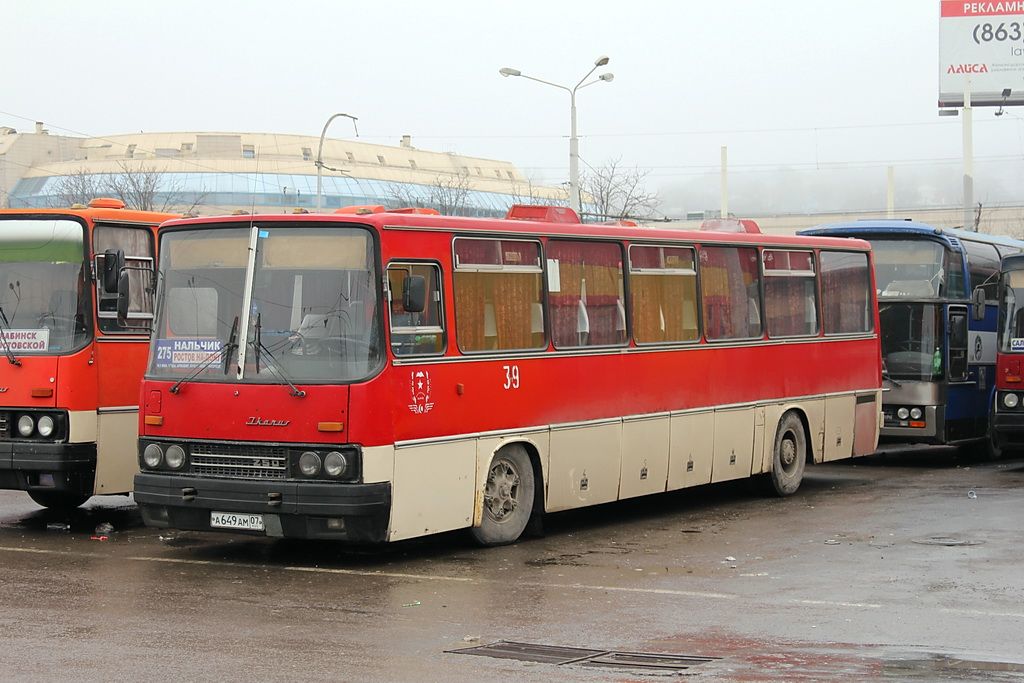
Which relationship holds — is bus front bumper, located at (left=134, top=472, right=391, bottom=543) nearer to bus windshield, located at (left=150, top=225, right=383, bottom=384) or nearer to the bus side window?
bus windshield, located at (left=150, top=225, right=383, bottom=384)

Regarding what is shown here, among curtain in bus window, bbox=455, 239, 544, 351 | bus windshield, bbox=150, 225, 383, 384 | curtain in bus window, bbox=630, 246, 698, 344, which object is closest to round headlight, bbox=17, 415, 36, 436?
bus windshield, bbox=150, 225, 383, 384

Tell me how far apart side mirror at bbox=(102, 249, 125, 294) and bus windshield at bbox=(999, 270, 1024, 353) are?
496 inches

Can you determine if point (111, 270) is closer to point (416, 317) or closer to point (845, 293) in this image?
point (416, 317)

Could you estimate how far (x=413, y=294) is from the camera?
38.3 feet

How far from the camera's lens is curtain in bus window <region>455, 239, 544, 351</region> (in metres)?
12.7

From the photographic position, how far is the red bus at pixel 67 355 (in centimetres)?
1357

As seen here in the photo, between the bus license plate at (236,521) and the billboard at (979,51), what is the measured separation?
5747 cm

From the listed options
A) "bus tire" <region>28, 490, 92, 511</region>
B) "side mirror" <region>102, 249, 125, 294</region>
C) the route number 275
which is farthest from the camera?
"bus tire" <region>28, 490, 92, 511</region>

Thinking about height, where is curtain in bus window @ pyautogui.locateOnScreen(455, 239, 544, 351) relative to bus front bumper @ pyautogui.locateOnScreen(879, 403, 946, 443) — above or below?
above

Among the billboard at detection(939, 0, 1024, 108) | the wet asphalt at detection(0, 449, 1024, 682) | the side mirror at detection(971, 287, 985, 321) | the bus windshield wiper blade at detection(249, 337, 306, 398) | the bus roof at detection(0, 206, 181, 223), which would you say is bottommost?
the wet asphalt at detection(0, 449, 1024, 682)

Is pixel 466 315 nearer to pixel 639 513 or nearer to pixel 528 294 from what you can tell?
pixel 528 294

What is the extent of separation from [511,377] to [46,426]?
14.0ft

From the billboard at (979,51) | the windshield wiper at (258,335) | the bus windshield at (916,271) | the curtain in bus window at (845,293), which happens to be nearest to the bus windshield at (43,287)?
the windshield wiper at (258,335)

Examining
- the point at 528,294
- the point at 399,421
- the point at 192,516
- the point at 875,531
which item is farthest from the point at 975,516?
the point at 192,516
